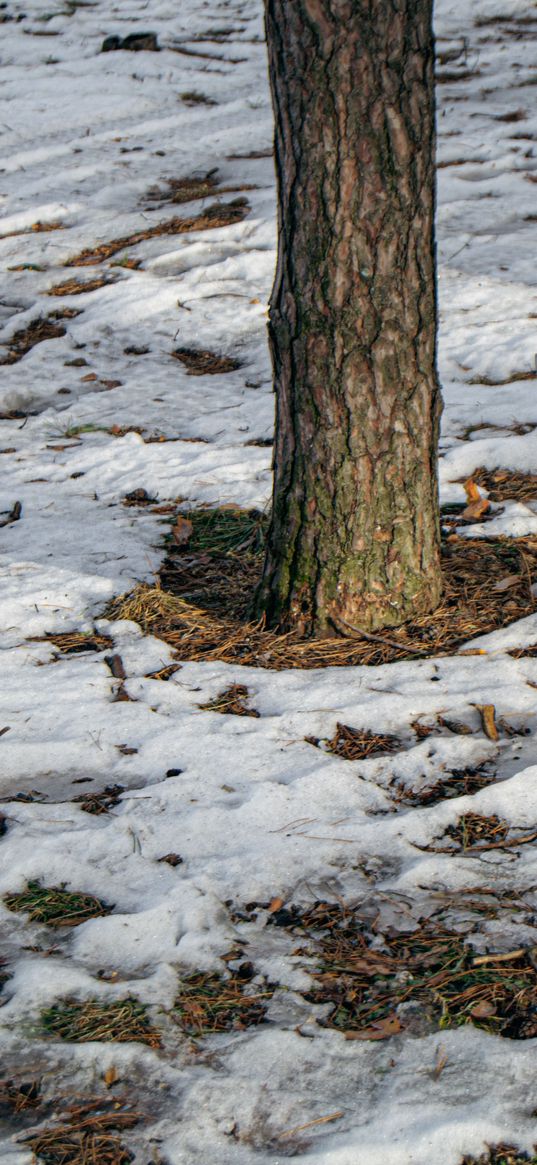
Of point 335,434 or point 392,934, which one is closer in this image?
point 392,934

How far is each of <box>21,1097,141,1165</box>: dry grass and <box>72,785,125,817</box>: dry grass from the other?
3.09 ft

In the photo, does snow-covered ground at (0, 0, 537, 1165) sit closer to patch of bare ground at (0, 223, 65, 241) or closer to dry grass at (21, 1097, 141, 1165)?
dry grass at (21, 1097, 141, 1165)

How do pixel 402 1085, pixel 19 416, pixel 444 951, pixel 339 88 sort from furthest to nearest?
1. pixel 19 416
2. pixel 339 88
3. pixel 444 951
4. pixel 402 1085

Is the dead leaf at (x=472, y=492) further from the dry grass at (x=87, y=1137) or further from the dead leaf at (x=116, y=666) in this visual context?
the dry grass at (x=87, y=1137)

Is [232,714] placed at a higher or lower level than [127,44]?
lower

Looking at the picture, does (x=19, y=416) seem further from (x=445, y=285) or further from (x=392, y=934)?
(x=392, y=934)

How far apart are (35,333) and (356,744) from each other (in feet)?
14.3

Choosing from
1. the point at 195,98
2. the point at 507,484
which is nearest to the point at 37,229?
the point at 195,98

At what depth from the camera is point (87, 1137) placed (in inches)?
67.2

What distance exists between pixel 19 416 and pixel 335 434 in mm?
2903

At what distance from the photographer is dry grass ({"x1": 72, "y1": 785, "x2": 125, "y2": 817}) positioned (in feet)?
8.71

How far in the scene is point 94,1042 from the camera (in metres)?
1.89

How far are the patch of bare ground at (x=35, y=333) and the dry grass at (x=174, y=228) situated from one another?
0.82m

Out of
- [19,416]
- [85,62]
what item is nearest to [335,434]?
[19,416]
